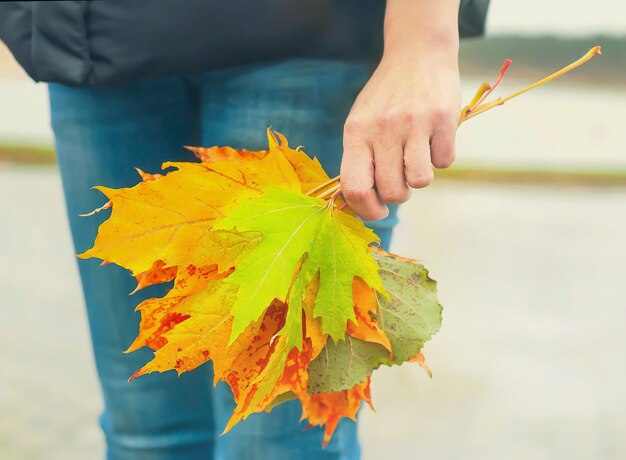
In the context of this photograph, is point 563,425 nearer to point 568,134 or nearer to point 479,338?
point 479,338

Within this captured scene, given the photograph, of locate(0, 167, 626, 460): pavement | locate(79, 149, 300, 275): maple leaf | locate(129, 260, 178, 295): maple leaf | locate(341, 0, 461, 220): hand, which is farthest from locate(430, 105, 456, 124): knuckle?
locate(0, 167, 626, 460): pavement

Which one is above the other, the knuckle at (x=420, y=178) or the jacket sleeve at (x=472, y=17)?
the jacket sleeve at (x=472, y=17)

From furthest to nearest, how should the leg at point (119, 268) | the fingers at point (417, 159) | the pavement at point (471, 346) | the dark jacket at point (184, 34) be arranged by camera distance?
the pavement at point (471, 346) → the leg at point (119, 268) → the dark jacket at point (184, 34) → the fingers at point (417, 159)

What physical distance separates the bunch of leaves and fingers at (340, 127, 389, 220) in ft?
0.07

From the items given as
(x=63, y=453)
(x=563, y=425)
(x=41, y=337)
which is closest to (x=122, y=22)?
(x=63, y=453)

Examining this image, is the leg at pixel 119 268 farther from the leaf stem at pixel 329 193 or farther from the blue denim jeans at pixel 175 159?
the leaf stem at pixel 329 193

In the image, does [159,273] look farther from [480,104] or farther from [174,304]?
[480,104]

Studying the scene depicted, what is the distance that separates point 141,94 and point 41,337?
1.37 meters

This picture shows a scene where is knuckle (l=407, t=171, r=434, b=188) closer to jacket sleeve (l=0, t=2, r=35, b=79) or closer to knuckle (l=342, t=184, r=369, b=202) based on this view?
knuckle (l=342, t=184, r=369, b=202)

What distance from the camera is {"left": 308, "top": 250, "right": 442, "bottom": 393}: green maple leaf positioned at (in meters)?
0.64

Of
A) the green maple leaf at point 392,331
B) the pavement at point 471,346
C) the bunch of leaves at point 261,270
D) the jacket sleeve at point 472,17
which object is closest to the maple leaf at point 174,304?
the bunch of leaves at point 261,270

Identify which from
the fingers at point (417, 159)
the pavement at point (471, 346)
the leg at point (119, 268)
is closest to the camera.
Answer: the fingers at point (417, 159)

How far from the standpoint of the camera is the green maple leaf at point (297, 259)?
594 mm

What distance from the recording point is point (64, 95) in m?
0.81
